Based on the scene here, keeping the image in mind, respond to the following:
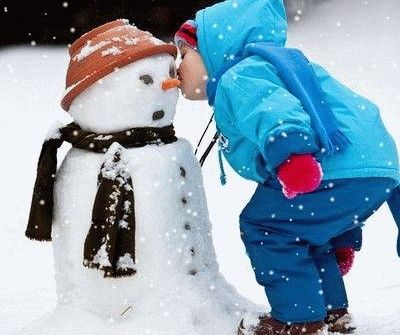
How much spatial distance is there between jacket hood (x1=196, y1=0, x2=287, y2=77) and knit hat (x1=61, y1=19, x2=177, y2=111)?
101 mm

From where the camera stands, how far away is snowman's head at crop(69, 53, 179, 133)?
67.1 inches

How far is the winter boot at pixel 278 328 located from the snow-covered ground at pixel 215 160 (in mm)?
244

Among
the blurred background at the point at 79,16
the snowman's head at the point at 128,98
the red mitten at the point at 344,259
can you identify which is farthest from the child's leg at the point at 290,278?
the blurred background at the point at 79,16

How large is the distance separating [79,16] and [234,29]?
4.99 meters

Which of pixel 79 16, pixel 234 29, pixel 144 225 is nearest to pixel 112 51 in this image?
pixel 234 29

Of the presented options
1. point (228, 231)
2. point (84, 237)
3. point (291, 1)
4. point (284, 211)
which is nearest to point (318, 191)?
point (284, 211)

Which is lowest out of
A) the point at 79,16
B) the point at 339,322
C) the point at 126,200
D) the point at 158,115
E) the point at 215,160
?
the point at 79,16

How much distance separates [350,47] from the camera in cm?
579

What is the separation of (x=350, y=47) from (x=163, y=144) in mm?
4292

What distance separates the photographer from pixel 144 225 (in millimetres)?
1696

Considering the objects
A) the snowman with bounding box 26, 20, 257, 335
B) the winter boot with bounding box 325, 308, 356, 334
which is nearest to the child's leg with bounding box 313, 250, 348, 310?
the winter boot with bounding box 325, 308, 356, 334

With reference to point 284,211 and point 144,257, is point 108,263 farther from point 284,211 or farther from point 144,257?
point 284,211

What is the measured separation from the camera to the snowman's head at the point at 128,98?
1.70m

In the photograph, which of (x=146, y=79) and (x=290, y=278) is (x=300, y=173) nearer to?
(x=290, y=278)
